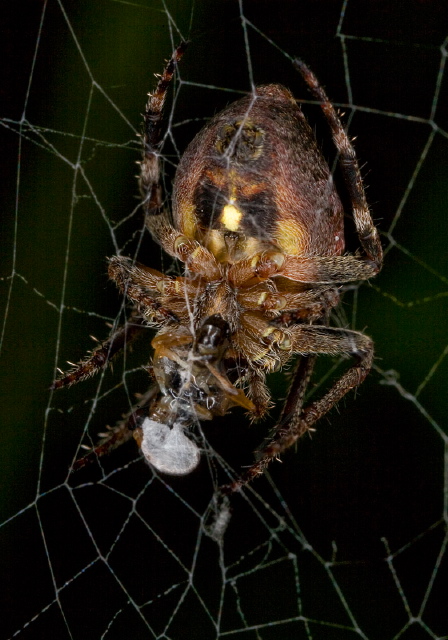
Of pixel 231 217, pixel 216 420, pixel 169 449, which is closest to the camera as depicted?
pixel 169 449

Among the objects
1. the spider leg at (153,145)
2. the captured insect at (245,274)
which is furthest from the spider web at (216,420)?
the captured insect at (245,274)

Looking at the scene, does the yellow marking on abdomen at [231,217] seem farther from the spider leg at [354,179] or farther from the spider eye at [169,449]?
the spider eye at [169,449]

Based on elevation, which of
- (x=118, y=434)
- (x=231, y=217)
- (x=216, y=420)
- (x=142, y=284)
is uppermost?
(x=231, y=217)

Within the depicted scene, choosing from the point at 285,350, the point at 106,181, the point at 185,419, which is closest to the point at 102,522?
the point at 185,419

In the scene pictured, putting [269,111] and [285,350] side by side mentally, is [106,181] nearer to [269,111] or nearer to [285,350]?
[269,111]

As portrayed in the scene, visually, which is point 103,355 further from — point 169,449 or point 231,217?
point 231,217

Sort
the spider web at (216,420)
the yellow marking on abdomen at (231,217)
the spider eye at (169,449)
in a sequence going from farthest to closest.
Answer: the spider web at (216,420) → the yellow marking on abdomen at (231,217) → the spider eye at (169,449)

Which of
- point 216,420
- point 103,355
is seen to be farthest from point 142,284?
point 216,420
